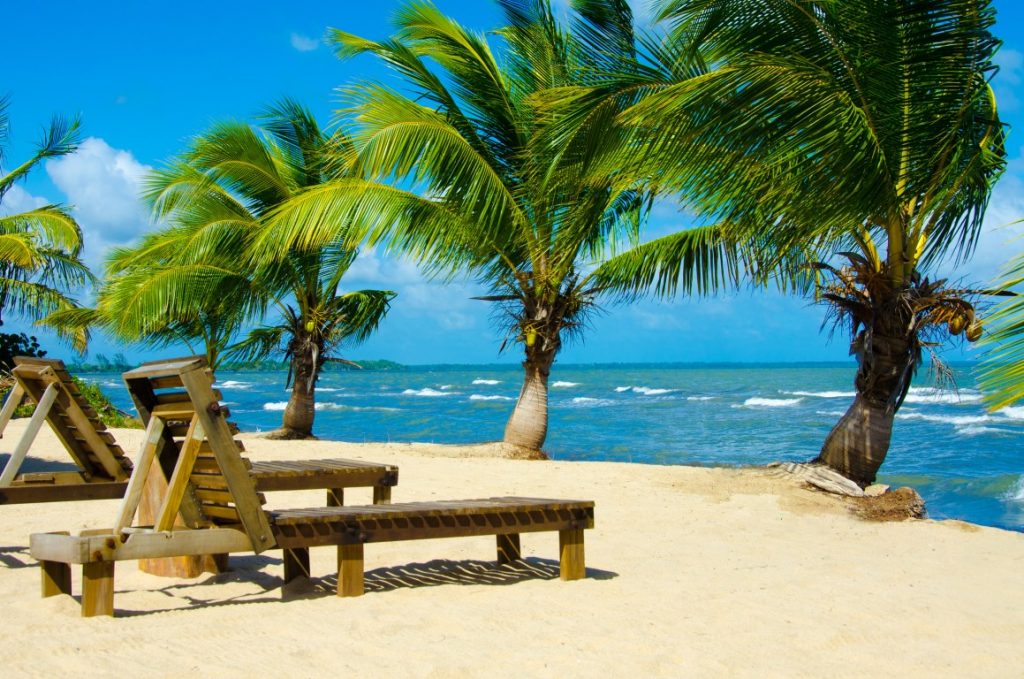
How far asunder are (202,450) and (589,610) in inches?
78.4

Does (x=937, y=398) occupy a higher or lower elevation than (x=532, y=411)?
lower

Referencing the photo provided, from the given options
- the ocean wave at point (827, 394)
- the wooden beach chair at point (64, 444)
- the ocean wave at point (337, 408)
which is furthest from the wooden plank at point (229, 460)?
the ocean wave at point (827, 394)

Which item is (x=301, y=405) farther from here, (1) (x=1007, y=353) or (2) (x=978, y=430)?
(2) (x=978, y=430)

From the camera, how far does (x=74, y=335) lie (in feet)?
54.2

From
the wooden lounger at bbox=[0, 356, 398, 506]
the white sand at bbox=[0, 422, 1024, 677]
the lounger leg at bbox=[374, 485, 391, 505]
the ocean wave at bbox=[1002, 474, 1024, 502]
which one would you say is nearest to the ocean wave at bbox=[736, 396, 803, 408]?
the ocean wave at bbox=[1002, 474, 1024, 502]

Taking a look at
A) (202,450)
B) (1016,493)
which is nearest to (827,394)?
(1016,493)

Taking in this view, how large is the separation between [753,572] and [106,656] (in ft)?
12.4

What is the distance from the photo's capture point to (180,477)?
4180 millimetres

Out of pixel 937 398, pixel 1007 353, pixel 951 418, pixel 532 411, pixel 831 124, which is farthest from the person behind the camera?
pixel 937 398

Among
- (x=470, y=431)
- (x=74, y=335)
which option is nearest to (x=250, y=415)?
(x=470, y=431)

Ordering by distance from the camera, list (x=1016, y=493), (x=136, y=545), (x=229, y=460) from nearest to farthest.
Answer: (x=136, y=545)
(x=229, y=460)
(x=1016, y=493)

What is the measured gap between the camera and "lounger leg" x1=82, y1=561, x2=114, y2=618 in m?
4.10

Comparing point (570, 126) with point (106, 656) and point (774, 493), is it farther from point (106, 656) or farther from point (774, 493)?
point (106, 656)

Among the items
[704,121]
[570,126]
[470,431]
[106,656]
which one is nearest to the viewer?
[106,656]
